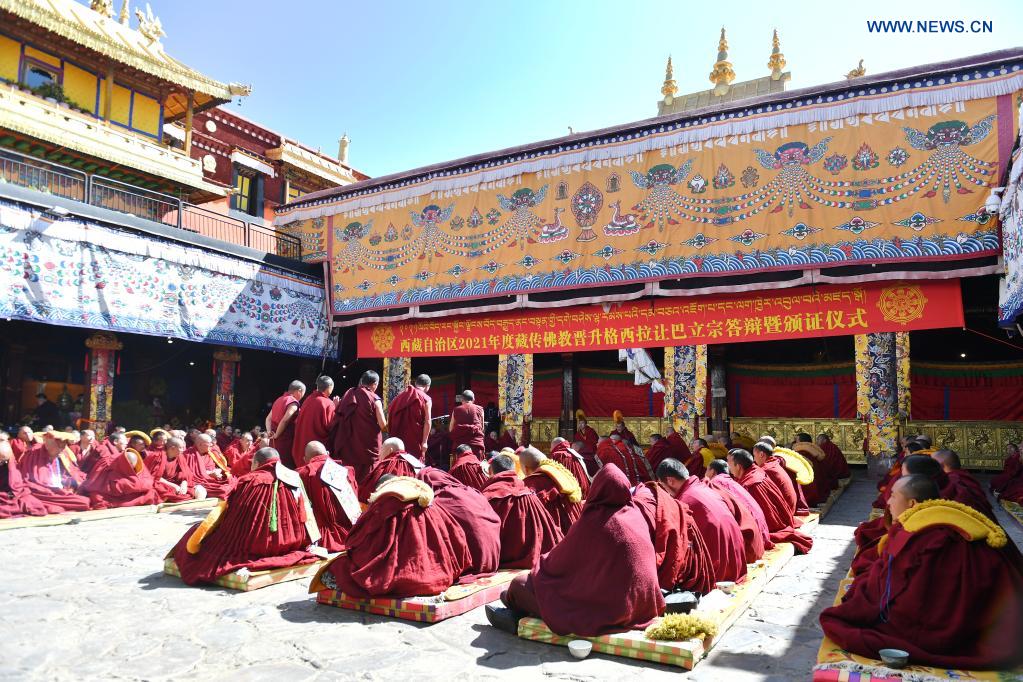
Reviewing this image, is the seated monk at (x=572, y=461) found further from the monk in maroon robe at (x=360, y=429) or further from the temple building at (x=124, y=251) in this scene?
the temple building at (x=124, y=251)

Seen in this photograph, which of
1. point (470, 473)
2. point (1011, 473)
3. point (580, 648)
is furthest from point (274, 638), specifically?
point (1011, 473)

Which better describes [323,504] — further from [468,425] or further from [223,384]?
[223,384]

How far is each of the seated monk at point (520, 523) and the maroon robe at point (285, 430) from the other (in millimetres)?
3347

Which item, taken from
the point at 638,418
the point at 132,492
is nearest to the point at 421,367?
the point at 638,418

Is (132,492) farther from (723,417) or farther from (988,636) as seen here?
(723,417)

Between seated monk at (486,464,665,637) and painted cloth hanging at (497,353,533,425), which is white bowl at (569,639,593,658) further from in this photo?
painted cloth hanging at (497,353,533,425)

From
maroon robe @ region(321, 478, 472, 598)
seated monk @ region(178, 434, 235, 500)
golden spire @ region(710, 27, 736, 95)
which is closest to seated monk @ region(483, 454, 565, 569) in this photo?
maroon robe @ region(321, 478, 472, 598)

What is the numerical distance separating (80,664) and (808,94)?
1007 cm

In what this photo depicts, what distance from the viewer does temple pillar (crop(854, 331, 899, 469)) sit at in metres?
10.3

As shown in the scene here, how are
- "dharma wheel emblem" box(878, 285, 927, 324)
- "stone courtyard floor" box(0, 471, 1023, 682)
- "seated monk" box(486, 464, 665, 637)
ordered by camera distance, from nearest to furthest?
"stone courtyard floor" box(0, 471, 1023, 682) → "seated monk" box(486, 464, 665, 637) → "dharma wheel emblem" box(878, 285, 927, 324)

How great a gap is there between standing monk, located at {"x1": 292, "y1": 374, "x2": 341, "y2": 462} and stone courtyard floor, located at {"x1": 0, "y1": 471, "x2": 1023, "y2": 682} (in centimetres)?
259

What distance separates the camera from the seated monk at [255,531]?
447cm

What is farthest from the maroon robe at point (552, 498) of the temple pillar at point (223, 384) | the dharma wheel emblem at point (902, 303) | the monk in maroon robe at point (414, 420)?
the temple pillar at point (223, 384)

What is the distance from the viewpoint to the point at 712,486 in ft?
15.2
